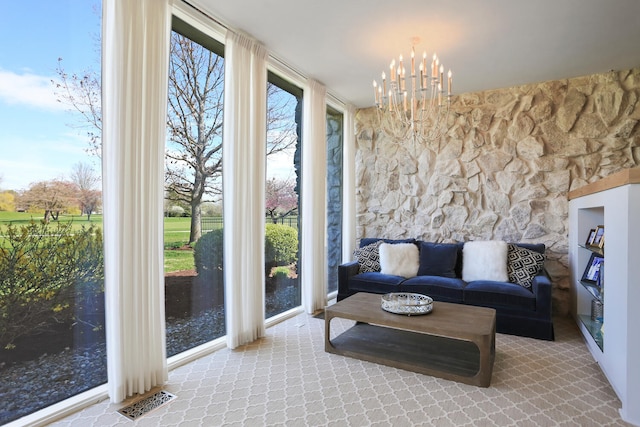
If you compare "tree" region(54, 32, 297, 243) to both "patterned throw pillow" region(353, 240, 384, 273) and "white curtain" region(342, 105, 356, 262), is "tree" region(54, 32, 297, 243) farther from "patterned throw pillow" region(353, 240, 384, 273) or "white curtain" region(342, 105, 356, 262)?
"white curtain" region(342, 105, 356, 262)

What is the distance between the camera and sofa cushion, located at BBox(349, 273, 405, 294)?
161 inches

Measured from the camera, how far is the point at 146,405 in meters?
2.22

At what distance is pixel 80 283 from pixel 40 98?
3.68 ft

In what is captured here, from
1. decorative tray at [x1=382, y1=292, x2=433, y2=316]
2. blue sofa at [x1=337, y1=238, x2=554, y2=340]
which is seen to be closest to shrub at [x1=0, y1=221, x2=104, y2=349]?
decorative tray at [x1=382, y1=292, x2=433, y2=316]

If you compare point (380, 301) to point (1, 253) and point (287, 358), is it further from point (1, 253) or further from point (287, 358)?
point (1, 253)

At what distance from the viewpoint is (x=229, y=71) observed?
121 inches

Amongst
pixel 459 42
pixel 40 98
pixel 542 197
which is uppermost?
pixel 459 42

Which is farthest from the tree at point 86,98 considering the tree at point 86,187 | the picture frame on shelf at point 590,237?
the picture frame on shelf at point 590,237

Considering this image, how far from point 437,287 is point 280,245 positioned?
181 centimetres

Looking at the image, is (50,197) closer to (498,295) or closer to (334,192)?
(334,192)

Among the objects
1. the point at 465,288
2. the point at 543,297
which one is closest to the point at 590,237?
the point at 543,297

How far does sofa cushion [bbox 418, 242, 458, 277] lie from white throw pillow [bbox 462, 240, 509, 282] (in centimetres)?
13

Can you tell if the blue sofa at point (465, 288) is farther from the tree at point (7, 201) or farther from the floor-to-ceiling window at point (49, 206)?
the tree at point (7, 201)

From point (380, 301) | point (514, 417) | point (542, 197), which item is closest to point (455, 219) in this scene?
point (542, 197)
